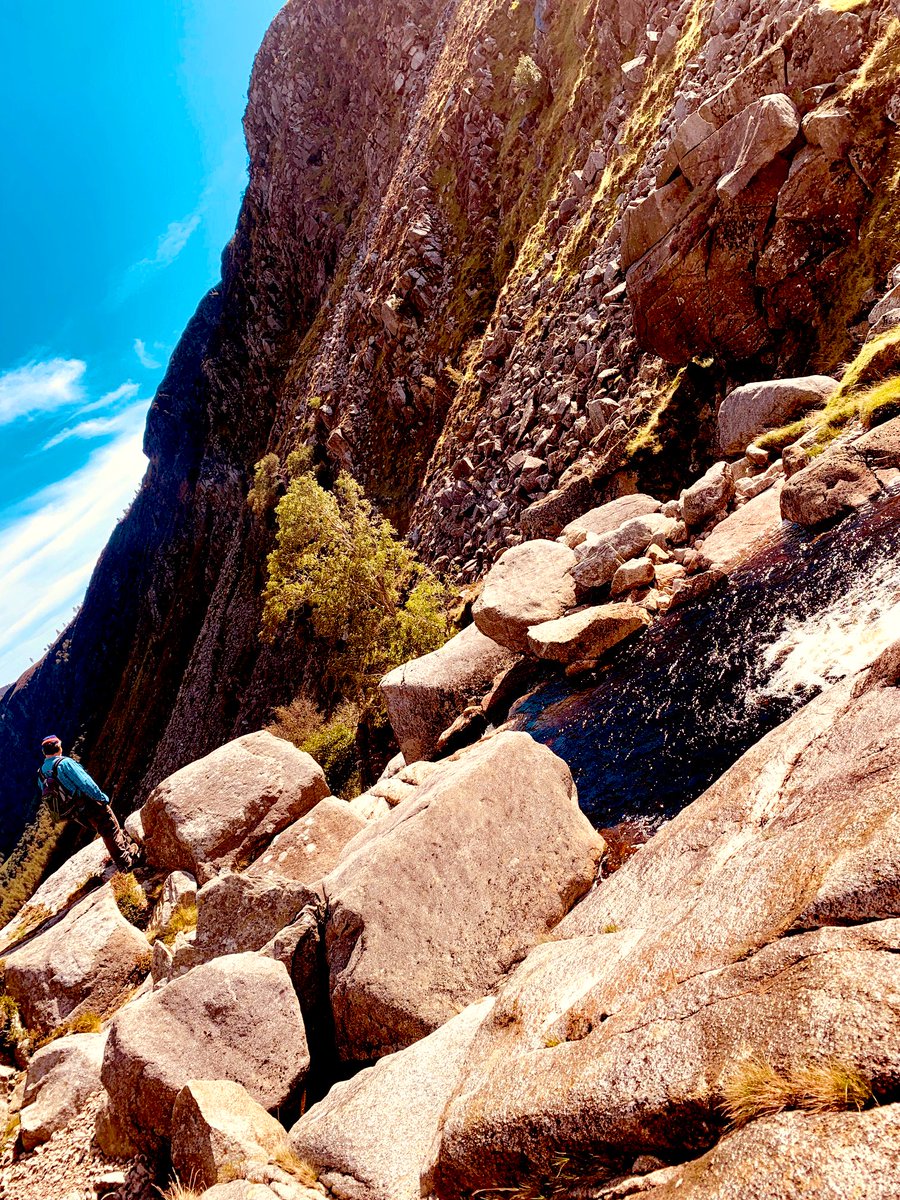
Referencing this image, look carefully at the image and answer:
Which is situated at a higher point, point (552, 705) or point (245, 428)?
point (245, 428)

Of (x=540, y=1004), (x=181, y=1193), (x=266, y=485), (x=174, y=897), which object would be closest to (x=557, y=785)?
(x=540, y=1004)

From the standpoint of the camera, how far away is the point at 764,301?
2192 cm

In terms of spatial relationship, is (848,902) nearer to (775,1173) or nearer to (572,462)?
(775,1173)

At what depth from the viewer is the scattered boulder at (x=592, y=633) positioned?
16.1 m

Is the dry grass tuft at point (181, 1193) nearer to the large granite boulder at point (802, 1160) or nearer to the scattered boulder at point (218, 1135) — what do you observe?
the scattered boulder at point (218, 1135)

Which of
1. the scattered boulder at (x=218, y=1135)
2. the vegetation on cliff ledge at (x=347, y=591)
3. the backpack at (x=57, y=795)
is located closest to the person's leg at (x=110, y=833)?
the backpack at (x=57, y=795)

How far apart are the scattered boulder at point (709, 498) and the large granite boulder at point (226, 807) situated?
12984 millimetres

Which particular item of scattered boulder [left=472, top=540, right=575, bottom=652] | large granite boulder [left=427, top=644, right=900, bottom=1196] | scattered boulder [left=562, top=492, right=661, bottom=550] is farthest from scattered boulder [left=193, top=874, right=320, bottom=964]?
scattered boulder [left=562, top=492, right=661, bottom=550]

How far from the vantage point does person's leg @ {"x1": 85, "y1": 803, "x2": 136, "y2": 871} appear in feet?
46.1

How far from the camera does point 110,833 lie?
14.4 m

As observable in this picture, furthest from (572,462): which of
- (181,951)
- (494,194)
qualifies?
(494,194)

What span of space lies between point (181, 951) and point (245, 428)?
8412 cm

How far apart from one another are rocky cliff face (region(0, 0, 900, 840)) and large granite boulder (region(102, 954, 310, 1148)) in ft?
69.9

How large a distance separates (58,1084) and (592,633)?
13108mm
